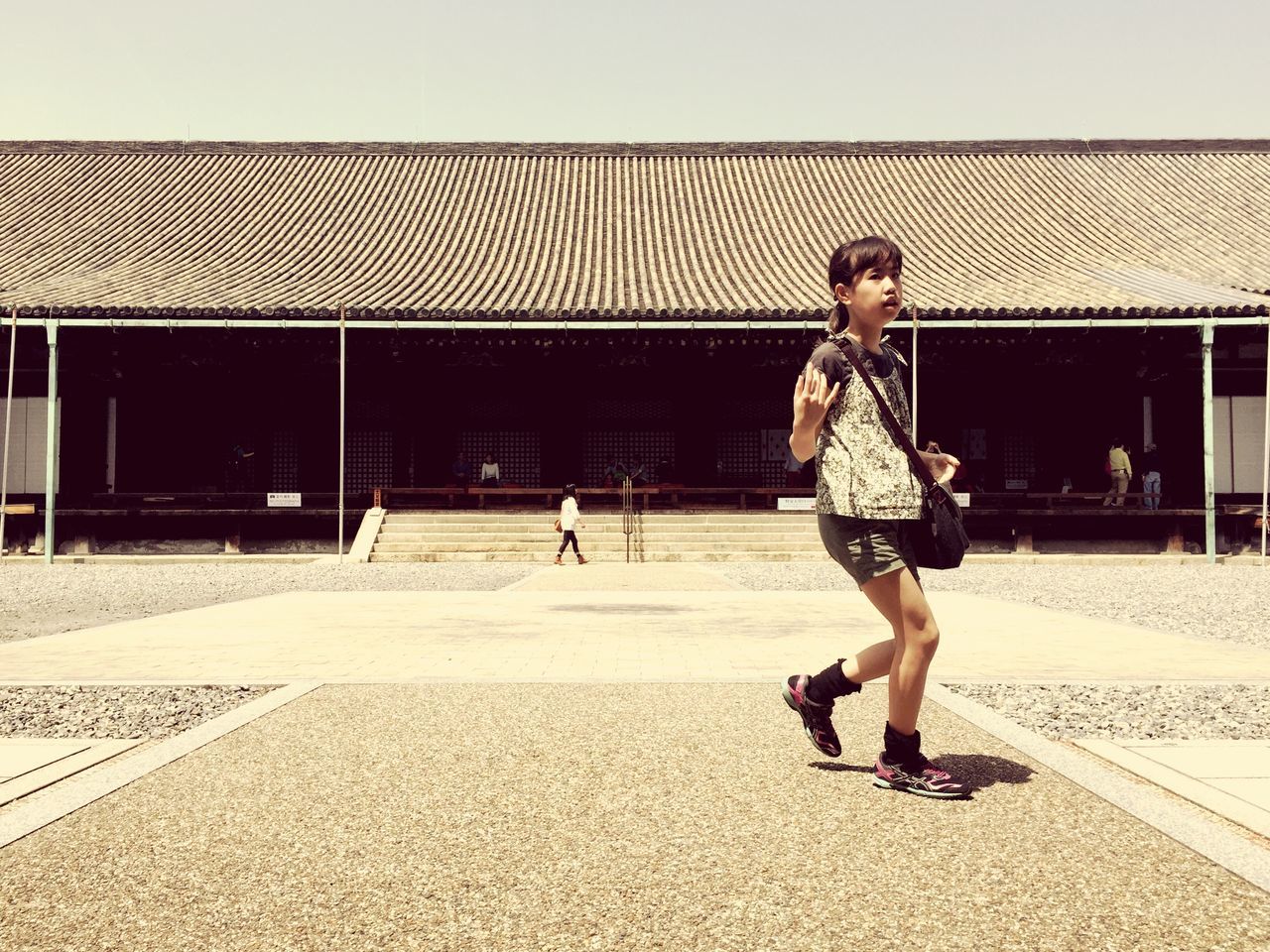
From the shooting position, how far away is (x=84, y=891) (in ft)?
7.07

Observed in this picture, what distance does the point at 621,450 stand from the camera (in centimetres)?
1797

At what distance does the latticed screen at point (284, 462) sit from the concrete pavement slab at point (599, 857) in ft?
50.0

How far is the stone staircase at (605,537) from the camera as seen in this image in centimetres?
1436

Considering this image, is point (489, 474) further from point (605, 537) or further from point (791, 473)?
point (791, 473)

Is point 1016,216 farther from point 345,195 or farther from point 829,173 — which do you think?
point 345,195

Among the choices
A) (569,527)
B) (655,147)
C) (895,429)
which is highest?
(655,147)

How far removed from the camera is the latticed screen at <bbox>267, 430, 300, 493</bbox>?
1795cm

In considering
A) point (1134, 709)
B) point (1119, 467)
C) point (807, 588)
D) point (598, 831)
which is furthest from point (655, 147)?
point (598, 831)

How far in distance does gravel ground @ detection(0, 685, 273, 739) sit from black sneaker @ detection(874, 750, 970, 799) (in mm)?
2689

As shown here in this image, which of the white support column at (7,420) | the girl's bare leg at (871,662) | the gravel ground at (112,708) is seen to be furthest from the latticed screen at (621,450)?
the girl's bare leg at (871,662)

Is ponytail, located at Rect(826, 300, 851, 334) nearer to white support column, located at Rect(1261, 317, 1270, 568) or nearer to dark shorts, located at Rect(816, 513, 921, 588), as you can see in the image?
dark shorts, located at Rect(816, 513, 921, 588)

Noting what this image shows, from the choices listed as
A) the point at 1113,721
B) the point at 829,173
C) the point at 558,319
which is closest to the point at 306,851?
the point at 1113,721

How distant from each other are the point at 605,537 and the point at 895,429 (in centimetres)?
1196

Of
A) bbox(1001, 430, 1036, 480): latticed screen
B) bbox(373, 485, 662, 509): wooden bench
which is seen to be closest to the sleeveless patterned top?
bbox(373, 485, 662, 509): wooden bench
